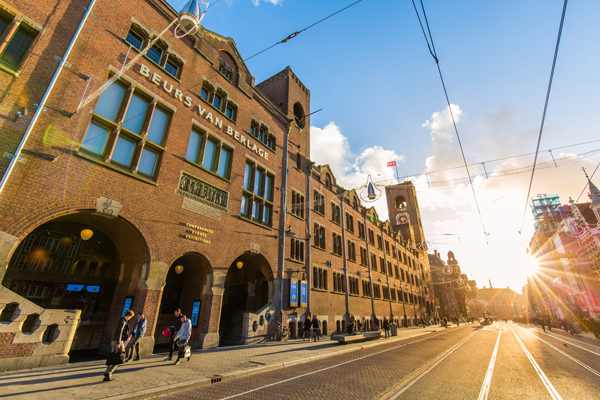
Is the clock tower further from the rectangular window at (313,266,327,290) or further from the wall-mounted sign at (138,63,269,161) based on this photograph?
the wall-mounted sign at (138,63,269,161)

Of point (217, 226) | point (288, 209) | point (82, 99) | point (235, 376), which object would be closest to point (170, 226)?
point (217, 226)

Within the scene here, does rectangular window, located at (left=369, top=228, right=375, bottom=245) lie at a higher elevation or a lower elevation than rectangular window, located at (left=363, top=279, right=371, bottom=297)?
higher

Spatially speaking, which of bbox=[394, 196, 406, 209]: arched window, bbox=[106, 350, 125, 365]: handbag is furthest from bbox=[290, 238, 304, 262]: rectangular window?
bbox=[394, 196, 406, 209]: arched window

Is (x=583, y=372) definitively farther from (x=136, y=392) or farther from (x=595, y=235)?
(x=595, y=235)

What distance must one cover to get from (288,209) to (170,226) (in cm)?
1029

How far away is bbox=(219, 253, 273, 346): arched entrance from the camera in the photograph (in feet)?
59.0

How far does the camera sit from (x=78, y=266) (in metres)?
Answer: 12.2

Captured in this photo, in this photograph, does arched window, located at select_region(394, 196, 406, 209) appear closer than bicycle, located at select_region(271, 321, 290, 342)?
No

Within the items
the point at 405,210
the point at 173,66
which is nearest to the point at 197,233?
the point at 173,66

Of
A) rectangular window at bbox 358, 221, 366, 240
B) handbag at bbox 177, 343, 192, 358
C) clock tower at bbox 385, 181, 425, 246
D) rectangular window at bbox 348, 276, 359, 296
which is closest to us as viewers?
handbag at bbox 177, 343, 192, 358

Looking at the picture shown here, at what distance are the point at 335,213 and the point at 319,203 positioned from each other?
4.05 m

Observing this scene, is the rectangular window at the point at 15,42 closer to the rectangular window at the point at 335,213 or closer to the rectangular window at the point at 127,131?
the rectangular window at the point at 127,131

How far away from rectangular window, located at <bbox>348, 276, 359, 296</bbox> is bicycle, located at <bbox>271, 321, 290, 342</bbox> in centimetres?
1140

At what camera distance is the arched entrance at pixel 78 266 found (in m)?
10.8
